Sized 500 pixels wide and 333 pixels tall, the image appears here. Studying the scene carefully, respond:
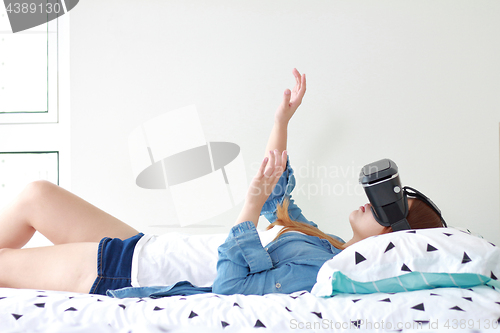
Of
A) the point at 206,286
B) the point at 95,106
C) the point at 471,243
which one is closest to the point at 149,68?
the point at 95,106

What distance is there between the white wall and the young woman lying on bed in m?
0.43

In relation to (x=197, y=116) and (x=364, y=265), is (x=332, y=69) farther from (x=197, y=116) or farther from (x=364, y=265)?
(x=364, y=265)

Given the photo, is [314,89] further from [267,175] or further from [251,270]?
[251,270]

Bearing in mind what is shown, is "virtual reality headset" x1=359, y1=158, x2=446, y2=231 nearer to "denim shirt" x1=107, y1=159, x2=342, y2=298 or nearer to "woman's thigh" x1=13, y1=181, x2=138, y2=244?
"denim shirt" x1=107, y1=159, x2=342, y2=298

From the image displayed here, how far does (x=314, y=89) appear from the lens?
1639mm

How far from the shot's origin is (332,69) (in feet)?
5.35

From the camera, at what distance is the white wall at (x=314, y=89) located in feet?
5.08

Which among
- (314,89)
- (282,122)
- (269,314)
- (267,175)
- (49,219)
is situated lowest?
(269,314)

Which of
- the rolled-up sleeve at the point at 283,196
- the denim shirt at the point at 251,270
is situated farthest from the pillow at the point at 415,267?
the rolled-up sleeve at the point at 283,196

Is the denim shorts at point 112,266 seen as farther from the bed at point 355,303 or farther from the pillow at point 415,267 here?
the pillow at point 415,267

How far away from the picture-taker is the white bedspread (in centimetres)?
69

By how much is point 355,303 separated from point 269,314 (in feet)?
0.58

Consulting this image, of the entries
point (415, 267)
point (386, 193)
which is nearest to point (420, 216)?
point (386, 193)

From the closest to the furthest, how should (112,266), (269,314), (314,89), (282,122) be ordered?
(269,314), (112,266), (282,122), (314,89)
